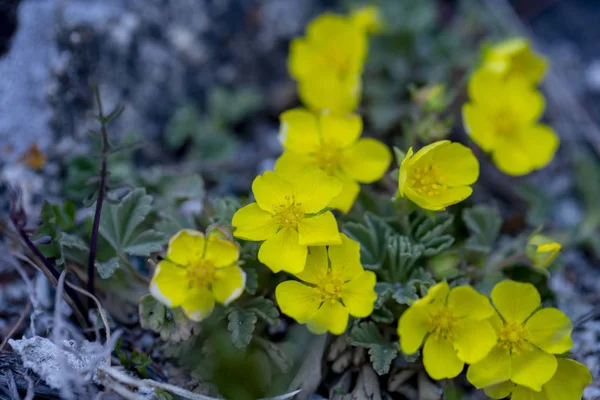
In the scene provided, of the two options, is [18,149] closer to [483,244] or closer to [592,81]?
[483,244]

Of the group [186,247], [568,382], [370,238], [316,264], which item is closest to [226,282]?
[186,247]

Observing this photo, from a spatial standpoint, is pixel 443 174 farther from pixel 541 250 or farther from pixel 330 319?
pixel 330 319

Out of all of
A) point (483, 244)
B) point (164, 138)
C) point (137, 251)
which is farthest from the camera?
point (164, 138)

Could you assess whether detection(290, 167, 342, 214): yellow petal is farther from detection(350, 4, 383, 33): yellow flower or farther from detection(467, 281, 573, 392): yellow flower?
detection(350, 4, 383, 33): yellow flower

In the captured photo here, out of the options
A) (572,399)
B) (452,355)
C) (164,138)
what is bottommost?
(572,399)

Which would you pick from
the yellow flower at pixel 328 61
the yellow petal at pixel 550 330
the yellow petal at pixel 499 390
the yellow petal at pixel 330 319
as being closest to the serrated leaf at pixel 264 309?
the yellow petal at pixel 330 319

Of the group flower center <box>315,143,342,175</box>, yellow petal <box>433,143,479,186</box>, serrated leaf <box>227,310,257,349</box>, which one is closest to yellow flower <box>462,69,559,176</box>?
yellow petal <box>433,143,479,186</box>

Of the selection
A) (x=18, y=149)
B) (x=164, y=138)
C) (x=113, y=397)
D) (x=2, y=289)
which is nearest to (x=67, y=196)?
(x=18, y=149)
